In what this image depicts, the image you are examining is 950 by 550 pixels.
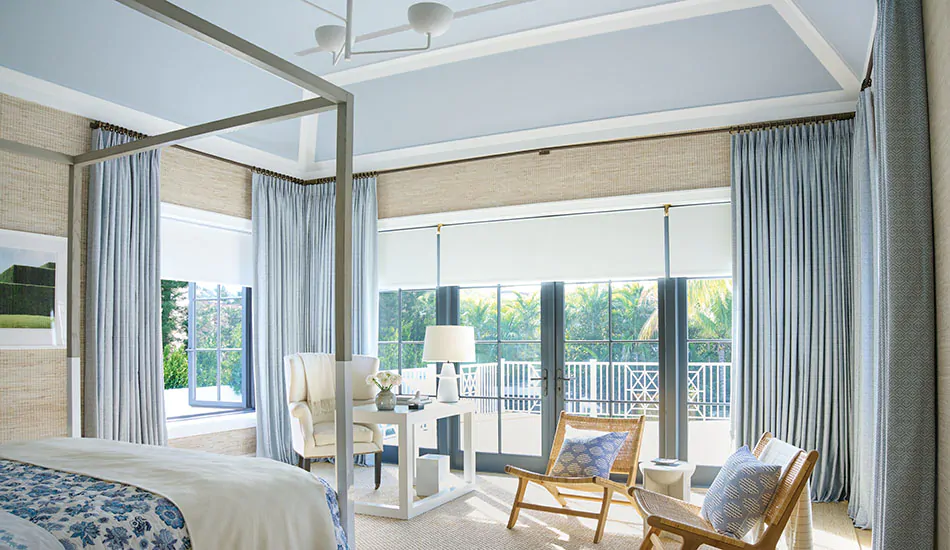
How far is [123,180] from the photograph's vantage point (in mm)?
4758

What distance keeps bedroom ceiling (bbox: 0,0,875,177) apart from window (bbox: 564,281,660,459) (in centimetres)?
123

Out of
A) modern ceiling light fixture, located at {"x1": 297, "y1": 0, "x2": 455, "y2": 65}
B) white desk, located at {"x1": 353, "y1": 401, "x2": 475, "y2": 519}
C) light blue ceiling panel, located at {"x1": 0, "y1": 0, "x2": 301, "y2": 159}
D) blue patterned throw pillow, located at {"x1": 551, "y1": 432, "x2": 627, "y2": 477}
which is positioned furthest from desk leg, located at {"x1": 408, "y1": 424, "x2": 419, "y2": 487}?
light blue ceiling panel, located at {"x1": 0, "y1": 0, "x2": 301, "y2": 159}

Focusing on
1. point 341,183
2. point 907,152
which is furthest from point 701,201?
point 341,183

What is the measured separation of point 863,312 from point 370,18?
3445mm

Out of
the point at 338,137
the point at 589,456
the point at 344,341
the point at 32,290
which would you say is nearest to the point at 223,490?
the point at 344,341

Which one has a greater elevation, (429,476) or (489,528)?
(429,476)

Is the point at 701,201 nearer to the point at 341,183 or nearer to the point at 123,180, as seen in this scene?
the point at 341,183

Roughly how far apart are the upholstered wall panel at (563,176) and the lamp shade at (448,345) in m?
1.20

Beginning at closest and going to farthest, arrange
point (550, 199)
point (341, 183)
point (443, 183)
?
1. point (341, 183)
2. point (550, 199)
3. point (443, 183)

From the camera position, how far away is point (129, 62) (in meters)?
4.68

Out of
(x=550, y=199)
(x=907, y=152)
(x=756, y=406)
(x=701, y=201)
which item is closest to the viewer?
(x=907, y=152)

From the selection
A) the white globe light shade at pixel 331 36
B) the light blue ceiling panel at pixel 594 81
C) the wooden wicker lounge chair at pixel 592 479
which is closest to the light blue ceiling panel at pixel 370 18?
the light blue ceiling panel at pixel 594 81

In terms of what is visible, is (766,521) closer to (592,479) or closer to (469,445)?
(592,479)

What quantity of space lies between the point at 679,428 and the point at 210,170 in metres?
4.15
